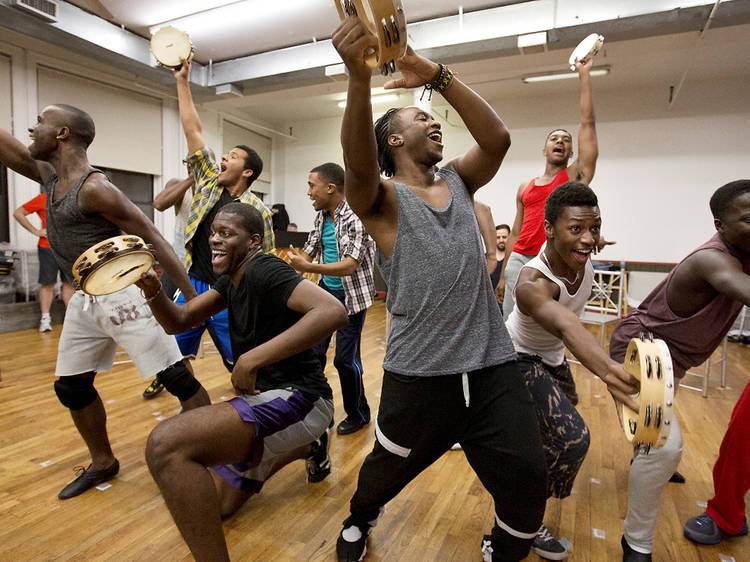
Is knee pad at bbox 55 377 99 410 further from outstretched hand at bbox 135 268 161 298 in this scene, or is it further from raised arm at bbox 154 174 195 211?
raised arm at bbox 154 174 195 211

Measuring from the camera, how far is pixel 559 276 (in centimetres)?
177

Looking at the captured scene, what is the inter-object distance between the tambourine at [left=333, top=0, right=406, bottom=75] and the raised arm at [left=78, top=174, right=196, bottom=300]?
4.35 ft

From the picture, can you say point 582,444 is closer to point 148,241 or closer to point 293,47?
point 148,241

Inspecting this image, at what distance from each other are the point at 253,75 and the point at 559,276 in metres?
7.33

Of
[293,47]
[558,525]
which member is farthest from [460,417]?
[293,47]

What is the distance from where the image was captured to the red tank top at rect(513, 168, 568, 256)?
10.0 feet

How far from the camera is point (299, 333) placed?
1563 mm

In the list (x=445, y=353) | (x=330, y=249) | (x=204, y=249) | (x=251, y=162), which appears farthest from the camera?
(x=330, y=249)

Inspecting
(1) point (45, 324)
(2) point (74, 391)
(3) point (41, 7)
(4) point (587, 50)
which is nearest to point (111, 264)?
(2) point (74, 391)

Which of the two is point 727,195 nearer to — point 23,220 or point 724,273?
point 724,273

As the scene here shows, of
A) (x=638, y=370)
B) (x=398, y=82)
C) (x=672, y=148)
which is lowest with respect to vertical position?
(x=638, y=370)

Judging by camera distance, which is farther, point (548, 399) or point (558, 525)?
point (558, 525)

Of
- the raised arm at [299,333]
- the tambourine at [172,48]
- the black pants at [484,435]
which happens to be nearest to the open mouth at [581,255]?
the black pants at [484,435]

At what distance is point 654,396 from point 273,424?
114 cm
